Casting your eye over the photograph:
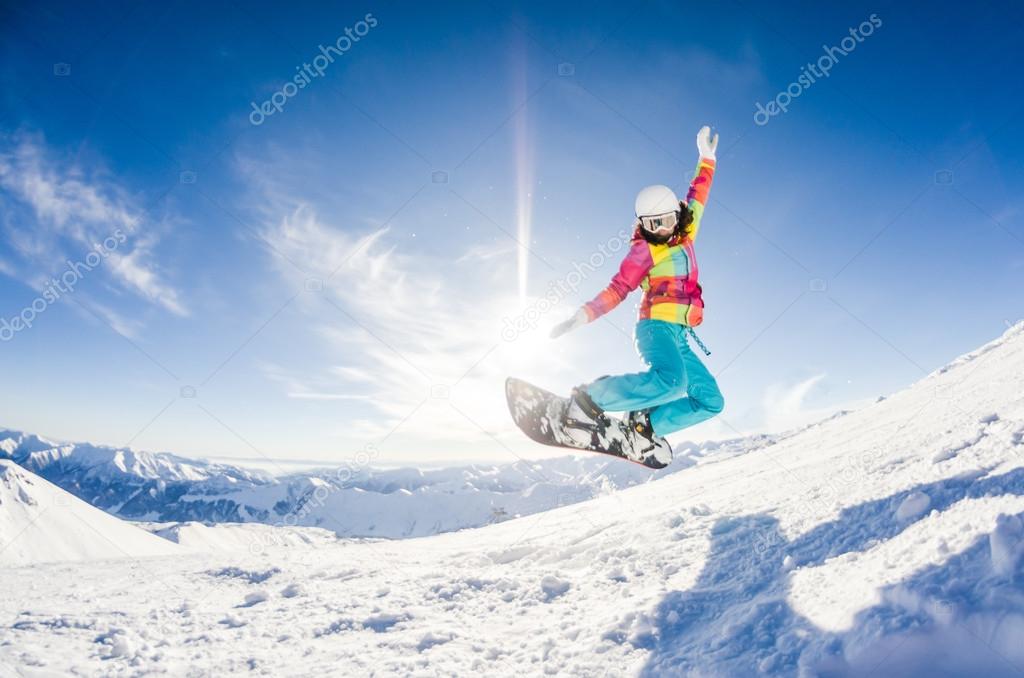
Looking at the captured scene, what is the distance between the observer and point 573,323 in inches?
193

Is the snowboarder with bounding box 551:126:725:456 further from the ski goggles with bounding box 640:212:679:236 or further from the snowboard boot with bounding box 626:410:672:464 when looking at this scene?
the snowboard boot with bounding box 626:410:672:464

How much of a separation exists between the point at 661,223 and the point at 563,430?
259cm

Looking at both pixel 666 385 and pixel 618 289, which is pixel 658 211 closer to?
pixel 618 289

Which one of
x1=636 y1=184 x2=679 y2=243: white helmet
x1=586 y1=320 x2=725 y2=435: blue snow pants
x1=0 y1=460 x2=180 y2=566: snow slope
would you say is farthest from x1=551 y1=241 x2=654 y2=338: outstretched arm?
x1=0 y1=460 x2=180 y2=566: snow slope

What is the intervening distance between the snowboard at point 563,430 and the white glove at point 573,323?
4.29 ft

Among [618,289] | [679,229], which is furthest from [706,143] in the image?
[618,289]

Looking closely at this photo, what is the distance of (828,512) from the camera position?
197 inches

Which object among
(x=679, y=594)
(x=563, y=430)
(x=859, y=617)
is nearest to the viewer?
(x=859, y=617)

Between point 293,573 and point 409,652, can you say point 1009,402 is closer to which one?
point 409,652

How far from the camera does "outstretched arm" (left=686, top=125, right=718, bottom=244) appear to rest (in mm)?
5789

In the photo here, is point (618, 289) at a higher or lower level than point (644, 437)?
higher

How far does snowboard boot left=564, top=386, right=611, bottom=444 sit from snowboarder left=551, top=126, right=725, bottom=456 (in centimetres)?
1

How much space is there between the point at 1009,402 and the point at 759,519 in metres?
3.51

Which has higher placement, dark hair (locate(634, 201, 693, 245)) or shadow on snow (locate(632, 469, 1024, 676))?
dark hair (locate(634, 201, 693, 245))
